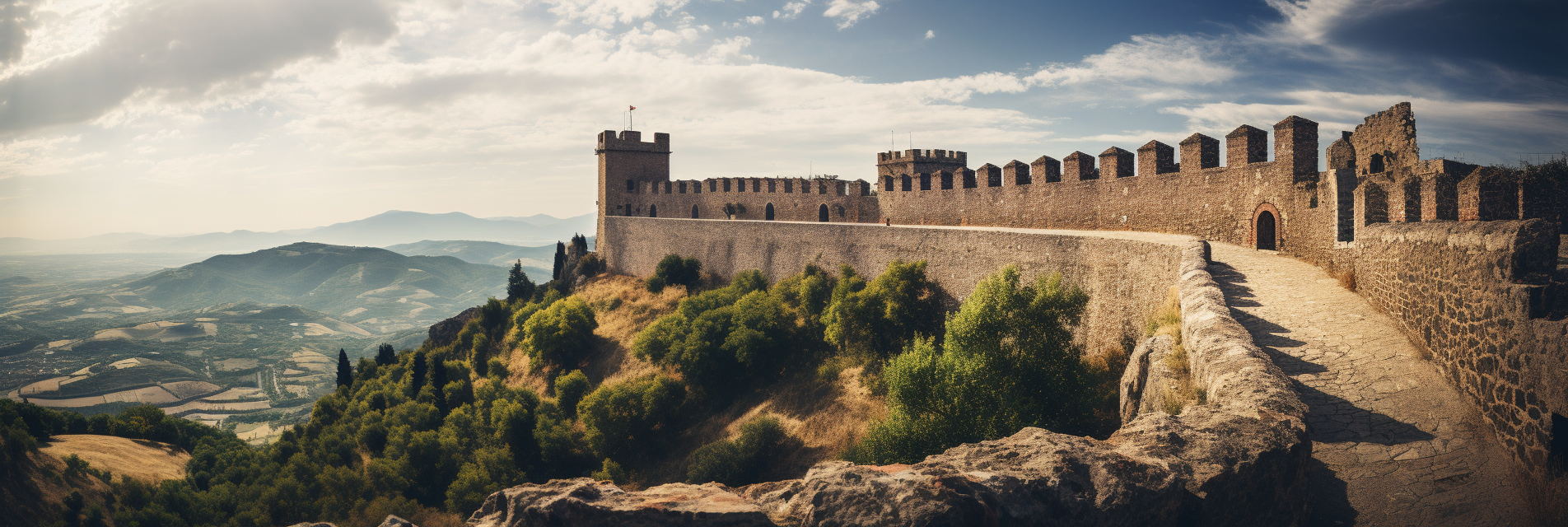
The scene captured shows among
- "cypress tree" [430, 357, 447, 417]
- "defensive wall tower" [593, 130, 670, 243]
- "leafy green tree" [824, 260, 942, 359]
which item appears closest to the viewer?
"leafy green tree" [824, 260, 942, 359]

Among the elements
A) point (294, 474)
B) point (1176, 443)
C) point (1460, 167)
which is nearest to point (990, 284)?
point (1460, 167)

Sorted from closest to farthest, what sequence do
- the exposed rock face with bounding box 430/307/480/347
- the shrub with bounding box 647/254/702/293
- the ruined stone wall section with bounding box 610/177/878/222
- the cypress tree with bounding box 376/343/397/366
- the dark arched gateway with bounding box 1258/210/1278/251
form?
1. the dark arched gateway with bounding box 1258/210/1278/251
2. the ruined stone wall section with bounding box 610/177/878/222
3. the shrub with bounding box 647/254/702/293
4. the exposed rock face with bounding box 430/307/480/347
5. the cypress tree with bounding box 376/343/397/366

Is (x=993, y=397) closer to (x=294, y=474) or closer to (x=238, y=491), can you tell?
(x=294, y=474)

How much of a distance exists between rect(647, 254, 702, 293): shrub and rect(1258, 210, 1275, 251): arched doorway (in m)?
22.2

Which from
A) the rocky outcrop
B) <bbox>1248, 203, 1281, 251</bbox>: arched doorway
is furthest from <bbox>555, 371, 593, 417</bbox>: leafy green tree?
the rocky outcrop

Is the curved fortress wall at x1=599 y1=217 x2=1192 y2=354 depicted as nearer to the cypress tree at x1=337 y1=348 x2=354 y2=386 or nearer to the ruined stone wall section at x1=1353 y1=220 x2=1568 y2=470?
the ruined stone wall section at x1=1353 y1=220 x2=1568 y2=470

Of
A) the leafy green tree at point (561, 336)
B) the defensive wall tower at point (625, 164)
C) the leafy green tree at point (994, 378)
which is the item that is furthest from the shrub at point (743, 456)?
the defensive wall tower at point (625, 164)

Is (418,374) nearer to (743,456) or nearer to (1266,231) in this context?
(743,456)

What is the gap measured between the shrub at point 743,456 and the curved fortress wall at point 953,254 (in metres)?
6.03

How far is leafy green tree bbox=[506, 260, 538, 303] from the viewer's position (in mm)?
42656

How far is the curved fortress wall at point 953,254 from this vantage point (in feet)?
40.1

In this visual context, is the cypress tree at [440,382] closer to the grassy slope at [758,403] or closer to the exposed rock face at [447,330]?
the grassy slope at [758,403]

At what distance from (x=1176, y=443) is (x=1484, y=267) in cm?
336

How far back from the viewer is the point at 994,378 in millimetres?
11383
